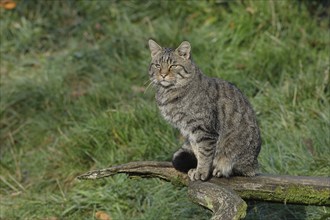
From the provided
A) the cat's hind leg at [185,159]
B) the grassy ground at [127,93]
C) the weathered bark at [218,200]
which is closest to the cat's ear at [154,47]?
the cat's hind leg at [185,159]

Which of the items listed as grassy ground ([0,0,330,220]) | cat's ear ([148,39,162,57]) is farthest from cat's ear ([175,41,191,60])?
grassy ground ([0,0,330,220])

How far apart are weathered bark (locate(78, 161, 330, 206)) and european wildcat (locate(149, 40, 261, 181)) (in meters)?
0.07

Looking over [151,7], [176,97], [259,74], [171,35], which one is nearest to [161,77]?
[176,97]

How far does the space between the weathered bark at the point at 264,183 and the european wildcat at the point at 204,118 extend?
7cm

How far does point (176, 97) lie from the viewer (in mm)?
3969

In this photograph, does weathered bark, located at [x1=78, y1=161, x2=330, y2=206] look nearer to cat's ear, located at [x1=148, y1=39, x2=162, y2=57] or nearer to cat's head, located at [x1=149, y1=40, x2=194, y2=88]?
cat's head, located at [x1=149, y1=40, x2=194, y2=88]

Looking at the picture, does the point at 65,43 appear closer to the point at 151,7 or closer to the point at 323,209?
the point at 151,7

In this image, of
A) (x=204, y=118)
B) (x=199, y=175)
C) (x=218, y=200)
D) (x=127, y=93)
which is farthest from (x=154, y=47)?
(x=127, y=93)

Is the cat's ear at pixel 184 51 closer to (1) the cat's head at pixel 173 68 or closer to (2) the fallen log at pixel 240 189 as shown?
(1) the cat's head at pixel 173 68

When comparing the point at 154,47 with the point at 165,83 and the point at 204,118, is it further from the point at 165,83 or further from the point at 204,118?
the point at 204,118

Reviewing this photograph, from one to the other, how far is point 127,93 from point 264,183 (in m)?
3.03

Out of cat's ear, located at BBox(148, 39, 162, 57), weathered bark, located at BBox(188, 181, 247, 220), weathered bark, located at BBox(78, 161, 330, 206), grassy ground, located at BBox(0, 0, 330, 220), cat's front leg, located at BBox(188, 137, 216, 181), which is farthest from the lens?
grassy ground, located at BBox(0, 0, 330, 220)

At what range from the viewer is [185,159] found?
4.00m

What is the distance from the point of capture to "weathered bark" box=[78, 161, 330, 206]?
3414 mm
